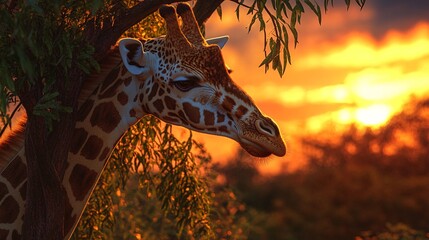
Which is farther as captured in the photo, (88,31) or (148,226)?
(148,226)

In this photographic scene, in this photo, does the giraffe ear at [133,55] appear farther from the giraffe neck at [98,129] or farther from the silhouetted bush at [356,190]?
the silhouetted bush at [356,190]

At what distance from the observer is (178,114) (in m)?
7.30

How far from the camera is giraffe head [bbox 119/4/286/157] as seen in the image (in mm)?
7078

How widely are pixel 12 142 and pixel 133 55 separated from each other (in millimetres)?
1412

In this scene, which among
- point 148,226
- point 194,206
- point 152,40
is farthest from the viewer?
point 148,226

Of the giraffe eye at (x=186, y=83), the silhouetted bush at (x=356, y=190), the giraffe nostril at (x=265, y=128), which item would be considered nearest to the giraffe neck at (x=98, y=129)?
the giraffe eye at (x=186, y=83)

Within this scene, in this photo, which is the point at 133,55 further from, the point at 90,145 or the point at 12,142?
the point at 12,142

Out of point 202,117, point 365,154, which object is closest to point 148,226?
point 202,117

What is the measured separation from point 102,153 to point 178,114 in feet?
2.39

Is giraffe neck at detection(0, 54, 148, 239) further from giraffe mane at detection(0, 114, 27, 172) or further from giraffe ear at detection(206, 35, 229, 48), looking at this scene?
giraffe ear at detection(206, 35, 229, 48)

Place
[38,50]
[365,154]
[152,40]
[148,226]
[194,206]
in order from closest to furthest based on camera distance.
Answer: [38,50] < [152,40] < [194,206] < [148,226] < [365,154]

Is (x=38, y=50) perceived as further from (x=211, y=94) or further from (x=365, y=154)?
(x=365, y=154)

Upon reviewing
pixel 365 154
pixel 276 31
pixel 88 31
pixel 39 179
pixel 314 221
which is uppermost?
pixel 365 154

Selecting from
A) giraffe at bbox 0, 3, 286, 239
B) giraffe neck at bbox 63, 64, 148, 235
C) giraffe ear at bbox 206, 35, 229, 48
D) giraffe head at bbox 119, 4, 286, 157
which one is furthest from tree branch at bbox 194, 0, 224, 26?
giraffe neck at bbox 63, 64, 148, 235
